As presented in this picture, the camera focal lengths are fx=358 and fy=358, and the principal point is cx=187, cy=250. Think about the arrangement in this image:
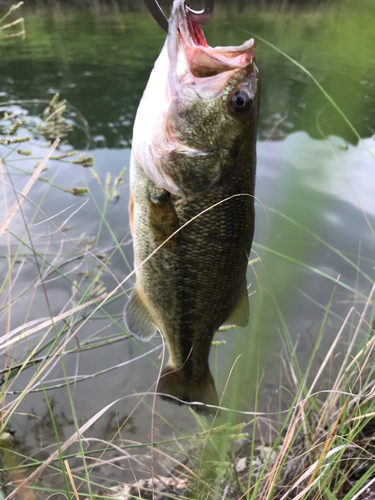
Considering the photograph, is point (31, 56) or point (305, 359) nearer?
point (305, 359)

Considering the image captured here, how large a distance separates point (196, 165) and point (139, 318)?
81 centimetres

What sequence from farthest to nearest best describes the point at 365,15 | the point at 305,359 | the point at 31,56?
the point at 31,56, the point at 305,359, the point at 365,15

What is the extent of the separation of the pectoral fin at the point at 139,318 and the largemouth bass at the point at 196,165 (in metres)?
0.27

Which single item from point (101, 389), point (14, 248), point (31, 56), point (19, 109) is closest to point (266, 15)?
point (31, 56)

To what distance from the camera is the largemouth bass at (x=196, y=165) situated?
127 cm

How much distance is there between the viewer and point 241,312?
1594mm

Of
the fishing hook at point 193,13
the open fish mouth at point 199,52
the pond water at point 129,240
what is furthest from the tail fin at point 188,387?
the fishing hook at point 193,13

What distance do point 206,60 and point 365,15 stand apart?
51 cm

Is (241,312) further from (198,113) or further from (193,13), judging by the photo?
(193,13)

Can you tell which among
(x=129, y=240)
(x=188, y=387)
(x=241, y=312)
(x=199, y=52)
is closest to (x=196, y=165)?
(x=199, y=52)

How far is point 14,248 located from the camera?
147 inches

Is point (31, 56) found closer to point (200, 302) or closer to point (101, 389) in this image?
point (101, 389)

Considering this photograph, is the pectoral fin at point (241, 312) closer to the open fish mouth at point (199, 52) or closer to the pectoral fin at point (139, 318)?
the pectoral fin at point (139, 318)

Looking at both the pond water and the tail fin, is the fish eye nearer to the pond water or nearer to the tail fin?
the pond water
